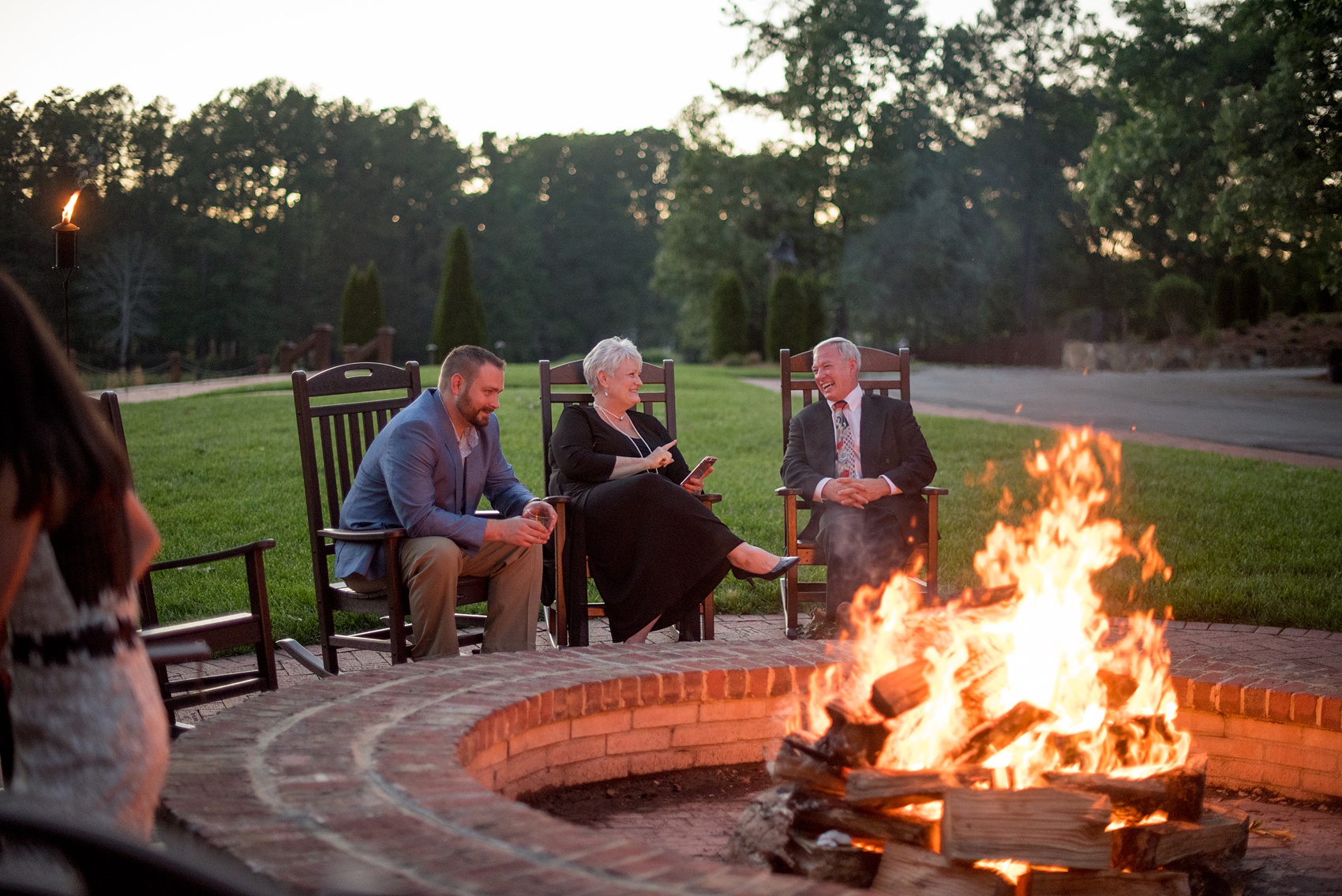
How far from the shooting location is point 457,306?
2853 cm

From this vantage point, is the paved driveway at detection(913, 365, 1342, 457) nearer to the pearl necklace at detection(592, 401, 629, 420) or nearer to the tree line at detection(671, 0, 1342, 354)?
the tree line at detection(671, 0, 1342, 354)

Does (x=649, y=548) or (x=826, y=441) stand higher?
(x=826, y=441)

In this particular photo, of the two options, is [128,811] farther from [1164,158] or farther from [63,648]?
[1164,158]

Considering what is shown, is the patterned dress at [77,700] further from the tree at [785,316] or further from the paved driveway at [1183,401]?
the tree at [785,316]

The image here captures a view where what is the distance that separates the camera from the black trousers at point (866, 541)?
5012 millimetres

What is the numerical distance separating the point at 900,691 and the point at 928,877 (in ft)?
1.32

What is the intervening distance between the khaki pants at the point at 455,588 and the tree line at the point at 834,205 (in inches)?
645

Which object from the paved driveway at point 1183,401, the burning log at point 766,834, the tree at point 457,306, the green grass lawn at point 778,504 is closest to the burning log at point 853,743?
the burning log at point 766,834

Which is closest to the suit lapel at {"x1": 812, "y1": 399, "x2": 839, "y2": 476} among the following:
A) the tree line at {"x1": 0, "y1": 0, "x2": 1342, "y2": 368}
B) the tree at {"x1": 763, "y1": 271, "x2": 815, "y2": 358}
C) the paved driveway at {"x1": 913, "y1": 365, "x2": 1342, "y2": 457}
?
the paved driveway at {"x1": 913, "y1": 365, "x2": 1342, "y2": 457}

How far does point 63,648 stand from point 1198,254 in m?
46.3

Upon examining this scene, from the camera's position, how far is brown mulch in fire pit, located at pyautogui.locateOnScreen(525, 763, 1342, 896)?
288 cm

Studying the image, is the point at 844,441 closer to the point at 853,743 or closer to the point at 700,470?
the point at 700,470

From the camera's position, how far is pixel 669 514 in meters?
4.79

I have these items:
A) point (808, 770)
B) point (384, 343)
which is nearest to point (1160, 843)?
point (808, 770)
